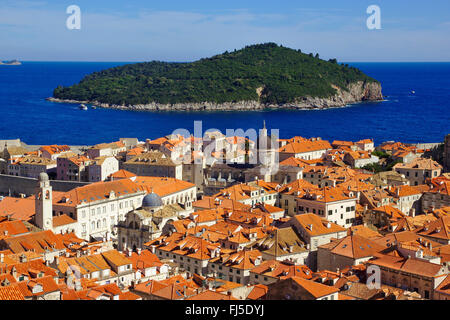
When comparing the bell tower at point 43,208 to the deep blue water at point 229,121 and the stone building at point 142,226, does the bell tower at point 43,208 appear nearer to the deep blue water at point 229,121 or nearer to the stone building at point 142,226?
the stone building at point 142,226

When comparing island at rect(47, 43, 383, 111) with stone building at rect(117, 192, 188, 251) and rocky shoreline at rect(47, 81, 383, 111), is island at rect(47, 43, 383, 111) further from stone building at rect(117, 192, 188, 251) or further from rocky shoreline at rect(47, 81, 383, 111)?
stone building at rect(117, 192, 188, 251)

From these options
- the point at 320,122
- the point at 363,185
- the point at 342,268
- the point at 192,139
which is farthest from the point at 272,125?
the point at 342,268

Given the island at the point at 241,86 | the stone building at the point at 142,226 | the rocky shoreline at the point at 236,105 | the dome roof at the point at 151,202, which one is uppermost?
the island at the point at 241,86

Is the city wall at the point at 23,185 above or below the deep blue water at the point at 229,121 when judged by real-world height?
below

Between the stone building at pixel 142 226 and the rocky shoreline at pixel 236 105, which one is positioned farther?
the rocky shoreline at pixel 236 105

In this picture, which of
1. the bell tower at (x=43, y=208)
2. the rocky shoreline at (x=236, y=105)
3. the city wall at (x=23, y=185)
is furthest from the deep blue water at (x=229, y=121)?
the bell tower at (x=43, y=208)

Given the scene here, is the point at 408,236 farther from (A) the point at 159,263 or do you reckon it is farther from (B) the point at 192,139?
(B) the point at 192,139

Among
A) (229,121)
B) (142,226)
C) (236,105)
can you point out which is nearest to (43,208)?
(142,226)

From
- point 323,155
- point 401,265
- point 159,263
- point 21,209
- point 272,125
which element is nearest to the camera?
point 401,265

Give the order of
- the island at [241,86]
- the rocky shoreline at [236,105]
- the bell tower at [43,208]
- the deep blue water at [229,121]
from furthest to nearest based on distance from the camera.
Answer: the island at [241,86]
the rocky shoreline at [236,105]
the deep blue water at [229,121]
the bell tower at [43,208]
